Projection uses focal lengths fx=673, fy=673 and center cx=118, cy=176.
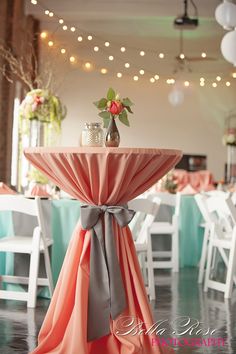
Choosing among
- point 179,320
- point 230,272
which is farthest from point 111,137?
point 230,272

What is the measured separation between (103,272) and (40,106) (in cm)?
354

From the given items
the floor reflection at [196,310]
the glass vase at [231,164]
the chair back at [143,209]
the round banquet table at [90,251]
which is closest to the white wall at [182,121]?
the glass vase at [231,164]

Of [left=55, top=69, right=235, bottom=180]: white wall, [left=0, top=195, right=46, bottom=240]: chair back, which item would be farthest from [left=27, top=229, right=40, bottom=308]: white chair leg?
[left=55, top=69, right=235, bottom=180]: white wall

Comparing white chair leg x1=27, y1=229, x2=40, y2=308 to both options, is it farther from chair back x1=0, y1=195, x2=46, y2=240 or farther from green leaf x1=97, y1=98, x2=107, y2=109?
green leaf x1=97, y1=98, x2=107, y2=109

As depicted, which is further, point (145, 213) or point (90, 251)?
point (145, 213)

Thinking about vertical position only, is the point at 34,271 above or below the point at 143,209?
below

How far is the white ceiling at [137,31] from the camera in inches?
408

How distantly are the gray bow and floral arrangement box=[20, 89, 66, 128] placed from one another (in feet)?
11.0

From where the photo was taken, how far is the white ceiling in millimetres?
10375

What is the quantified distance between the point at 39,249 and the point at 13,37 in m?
4.82

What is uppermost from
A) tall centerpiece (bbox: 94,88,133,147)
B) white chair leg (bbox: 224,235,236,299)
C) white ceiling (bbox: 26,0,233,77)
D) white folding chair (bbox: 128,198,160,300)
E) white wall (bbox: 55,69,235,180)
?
white ceiling (bbox: 26,0,233,77)

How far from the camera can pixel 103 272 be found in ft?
9.33

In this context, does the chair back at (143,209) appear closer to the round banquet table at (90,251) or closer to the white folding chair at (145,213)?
the white folding chair at (145,213)

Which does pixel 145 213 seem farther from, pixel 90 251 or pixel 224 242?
pixel 90 251
